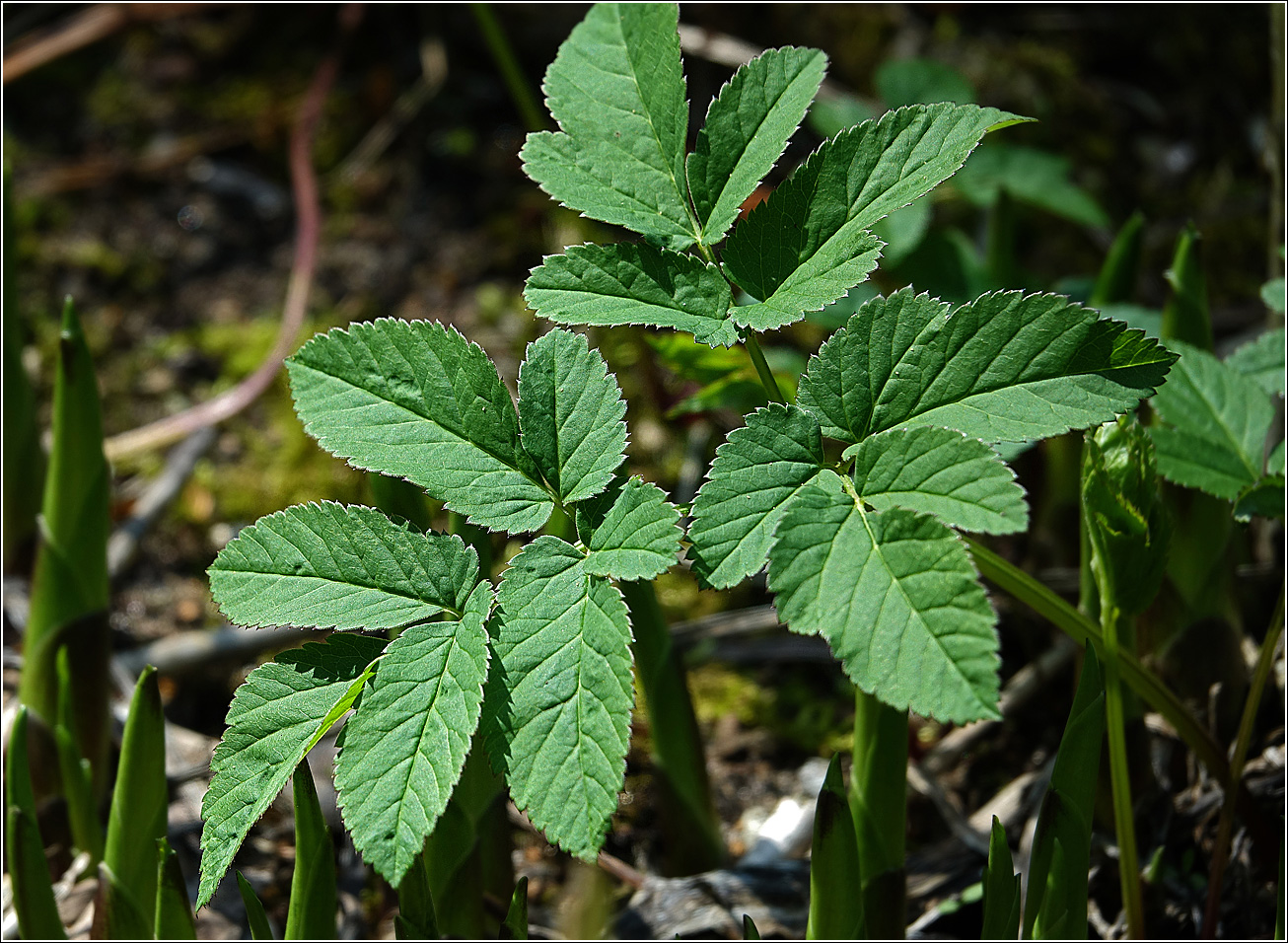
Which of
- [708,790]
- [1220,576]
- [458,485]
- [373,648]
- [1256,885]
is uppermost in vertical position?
[458,485]

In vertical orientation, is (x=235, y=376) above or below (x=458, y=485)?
above

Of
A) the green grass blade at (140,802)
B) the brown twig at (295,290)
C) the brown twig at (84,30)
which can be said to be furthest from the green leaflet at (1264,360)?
the brown twig at (84,30)

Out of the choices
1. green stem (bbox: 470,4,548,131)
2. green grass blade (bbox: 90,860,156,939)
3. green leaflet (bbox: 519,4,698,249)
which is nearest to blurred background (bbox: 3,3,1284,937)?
green stem (bbox: 470,4,548,131)

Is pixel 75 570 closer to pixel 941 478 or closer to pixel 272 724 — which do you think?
pixel 272 724

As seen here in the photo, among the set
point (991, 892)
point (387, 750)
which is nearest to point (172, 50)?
point (387, 750)

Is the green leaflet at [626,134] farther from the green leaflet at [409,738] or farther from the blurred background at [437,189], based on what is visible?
the blurred background at [437,189]

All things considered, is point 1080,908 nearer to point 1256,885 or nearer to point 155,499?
point 1256,885
